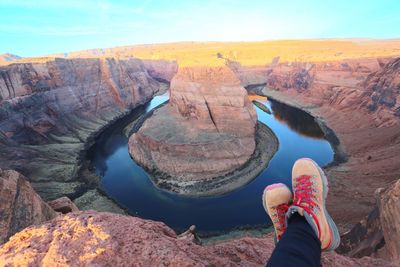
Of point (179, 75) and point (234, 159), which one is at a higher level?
point (179, 75)

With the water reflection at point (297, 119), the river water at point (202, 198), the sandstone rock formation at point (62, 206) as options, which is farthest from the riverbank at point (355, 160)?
the sandstone rock formation at point (62, 206)

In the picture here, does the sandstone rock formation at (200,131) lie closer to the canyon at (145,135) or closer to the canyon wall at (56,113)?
the canyon at (145,135)

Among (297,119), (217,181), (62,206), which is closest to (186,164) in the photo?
(217,181)

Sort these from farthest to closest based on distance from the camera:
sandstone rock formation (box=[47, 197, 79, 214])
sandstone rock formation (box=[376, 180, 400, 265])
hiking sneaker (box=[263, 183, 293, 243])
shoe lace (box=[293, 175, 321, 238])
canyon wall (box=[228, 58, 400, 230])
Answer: canyon wall (box=[228, 58, 400, 230]) < sandstone rock formation (box=[47, 197, 79, 214]) < sandstone rock formation (box=[376, 180, 400, 265]) < hiking sneaker (box=[263, 183, 293, 243]) < shoe lace (box=[293, 175, 321, 238])

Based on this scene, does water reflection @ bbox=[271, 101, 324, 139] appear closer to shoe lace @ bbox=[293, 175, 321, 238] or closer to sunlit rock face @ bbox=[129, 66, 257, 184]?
sunlit rock face @ bbox=[129, 66, 257, 184]

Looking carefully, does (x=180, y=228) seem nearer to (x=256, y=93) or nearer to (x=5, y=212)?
(x=5, y=212)

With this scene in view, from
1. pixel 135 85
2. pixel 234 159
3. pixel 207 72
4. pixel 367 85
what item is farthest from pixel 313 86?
pixel 135 85

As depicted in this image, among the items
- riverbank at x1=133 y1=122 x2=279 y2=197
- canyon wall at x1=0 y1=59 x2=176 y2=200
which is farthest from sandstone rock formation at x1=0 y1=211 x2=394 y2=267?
canyon wall at x1=0 y1=59 x2=176 y2=200
